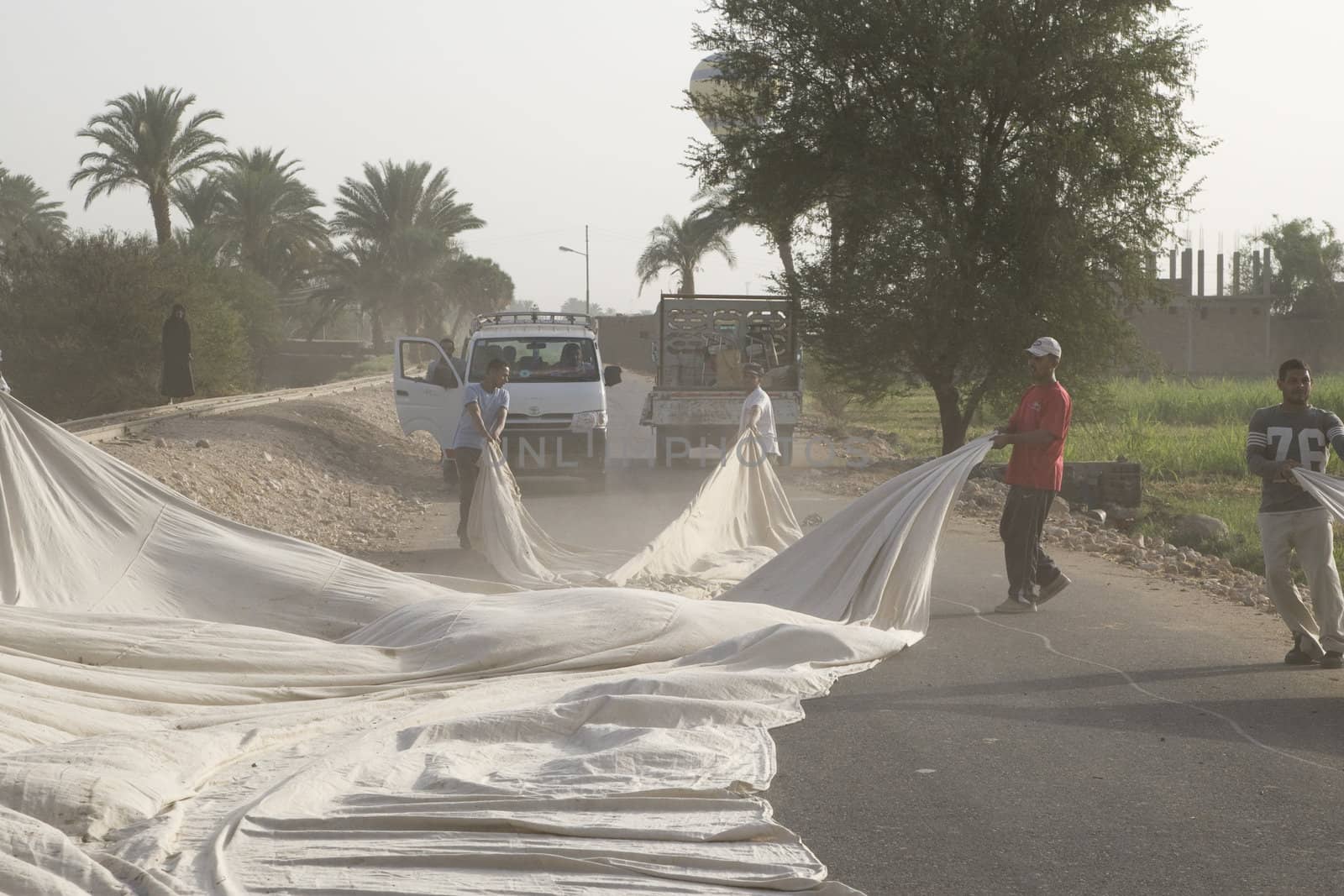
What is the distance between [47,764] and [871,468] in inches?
730

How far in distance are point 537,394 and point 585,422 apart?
777 millimetres

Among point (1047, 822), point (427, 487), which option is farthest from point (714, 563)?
point (427, 487)

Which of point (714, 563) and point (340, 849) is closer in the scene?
point (340, 849)

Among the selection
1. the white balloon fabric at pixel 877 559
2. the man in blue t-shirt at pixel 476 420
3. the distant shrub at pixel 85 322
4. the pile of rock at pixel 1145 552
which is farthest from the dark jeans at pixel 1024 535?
the distant shrub at pixel 85 322

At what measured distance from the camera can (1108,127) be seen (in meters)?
20.5

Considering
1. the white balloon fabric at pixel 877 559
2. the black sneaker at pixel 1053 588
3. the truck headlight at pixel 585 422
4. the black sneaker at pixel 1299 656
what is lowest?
the black sneaker at pixel 1299 656

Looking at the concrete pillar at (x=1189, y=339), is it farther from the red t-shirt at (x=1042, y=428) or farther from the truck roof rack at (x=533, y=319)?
the red t-shirt at (x=1042, y=428)

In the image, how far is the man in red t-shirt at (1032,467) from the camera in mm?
9750

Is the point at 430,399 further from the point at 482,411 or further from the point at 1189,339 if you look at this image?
the point at 1189,339

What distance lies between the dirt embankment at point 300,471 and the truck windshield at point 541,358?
2090 millimetres

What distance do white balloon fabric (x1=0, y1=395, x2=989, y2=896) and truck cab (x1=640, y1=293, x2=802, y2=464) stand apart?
1311 cm

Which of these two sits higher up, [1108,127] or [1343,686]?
[1108,127]

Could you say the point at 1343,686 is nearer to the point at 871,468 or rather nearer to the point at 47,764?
the point at 47,764

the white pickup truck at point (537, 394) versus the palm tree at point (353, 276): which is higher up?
the palm tree at point (353, 276)
